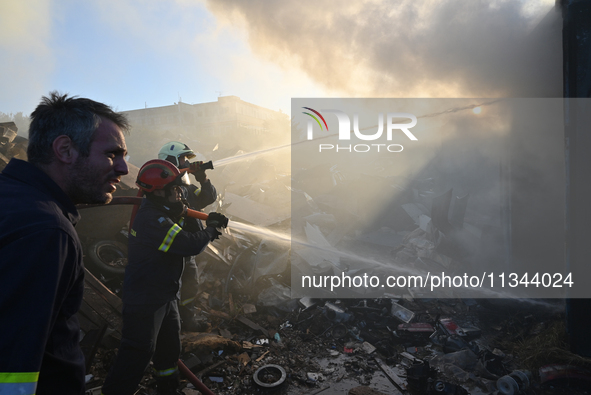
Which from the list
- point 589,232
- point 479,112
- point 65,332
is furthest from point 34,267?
point 479,112

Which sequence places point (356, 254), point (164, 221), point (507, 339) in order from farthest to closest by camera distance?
point (356, 254) < point (507, 339) < point (164, 221)

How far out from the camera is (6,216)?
0.81 m

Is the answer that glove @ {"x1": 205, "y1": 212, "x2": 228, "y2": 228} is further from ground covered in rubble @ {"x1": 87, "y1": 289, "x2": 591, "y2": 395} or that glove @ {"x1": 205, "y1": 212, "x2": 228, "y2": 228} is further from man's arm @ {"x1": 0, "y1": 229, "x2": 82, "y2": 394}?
man's arm @ {"x1": 0, "y1": 229, "x2": 82, "y2": 394}

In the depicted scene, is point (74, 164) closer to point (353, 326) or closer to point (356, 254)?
point (353, 326)

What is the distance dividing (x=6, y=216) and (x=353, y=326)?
16.1 feet

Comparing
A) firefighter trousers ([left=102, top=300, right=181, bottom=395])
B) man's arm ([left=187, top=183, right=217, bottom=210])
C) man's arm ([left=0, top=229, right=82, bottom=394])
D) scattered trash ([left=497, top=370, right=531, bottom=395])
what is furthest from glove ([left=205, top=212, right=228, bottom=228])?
scattered trash ([left=497, top=370, right=531, bottom=395])

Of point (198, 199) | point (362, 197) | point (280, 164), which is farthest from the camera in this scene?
point (280, 164)

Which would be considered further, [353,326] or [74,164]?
[353,326]

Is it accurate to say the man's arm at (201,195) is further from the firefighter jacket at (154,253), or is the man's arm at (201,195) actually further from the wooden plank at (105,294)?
the wooden plank at (105,294)

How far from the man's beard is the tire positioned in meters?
4.09

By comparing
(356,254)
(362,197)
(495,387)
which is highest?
(362,197)

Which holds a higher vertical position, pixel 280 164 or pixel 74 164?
pixel 280 164

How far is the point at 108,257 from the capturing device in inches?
193

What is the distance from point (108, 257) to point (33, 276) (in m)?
4.82
